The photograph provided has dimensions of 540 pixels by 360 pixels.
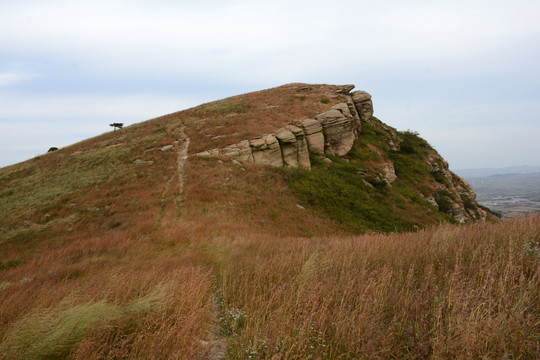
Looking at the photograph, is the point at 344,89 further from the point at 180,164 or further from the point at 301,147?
the point at 180,164

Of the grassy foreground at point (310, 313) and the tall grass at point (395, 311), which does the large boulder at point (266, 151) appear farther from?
the tall grass at point (395, 311)

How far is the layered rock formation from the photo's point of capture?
23859mm

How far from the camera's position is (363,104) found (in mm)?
37688

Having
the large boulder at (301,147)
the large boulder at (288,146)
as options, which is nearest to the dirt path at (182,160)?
the large boulder at (288,146)

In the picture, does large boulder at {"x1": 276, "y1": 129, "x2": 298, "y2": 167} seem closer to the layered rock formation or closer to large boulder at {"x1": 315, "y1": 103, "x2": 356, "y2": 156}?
the layered rock formation

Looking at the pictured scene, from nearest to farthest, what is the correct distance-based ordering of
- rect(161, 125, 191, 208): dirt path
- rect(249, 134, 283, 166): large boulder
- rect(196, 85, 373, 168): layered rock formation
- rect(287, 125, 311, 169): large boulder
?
rect(161, 125, 191, 208): dirt path → rect(249, 134, 283, 166): large boulder → rect(196, 85, 373, 168): layered rock formation → rect(287, 125, 311, 169): large boulder

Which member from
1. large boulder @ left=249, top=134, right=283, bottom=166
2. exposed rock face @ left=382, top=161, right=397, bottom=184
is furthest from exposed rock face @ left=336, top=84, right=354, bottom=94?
large boulder @ left=249, top=134, right=283, bottom=166

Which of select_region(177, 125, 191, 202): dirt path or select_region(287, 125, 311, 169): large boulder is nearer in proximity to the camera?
select_region(177, 125, 191, 202): dirt path

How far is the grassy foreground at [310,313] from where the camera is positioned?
291 centimetres

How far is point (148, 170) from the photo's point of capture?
72.4ft

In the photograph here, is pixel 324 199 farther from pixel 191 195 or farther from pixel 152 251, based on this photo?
pixel 152 251

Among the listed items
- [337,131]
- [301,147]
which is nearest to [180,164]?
[301,147]

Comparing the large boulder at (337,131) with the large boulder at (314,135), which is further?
the large boulder at (337,131)

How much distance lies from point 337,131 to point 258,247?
22.9 metres
